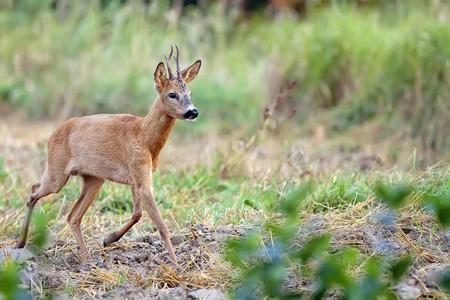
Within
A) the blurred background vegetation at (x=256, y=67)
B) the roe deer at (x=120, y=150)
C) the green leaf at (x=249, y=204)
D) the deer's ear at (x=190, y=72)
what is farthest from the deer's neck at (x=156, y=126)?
the blurred background vegetation at (x=256, y=67)

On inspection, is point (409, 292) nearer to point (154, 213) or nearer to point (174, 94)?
point (154, 213)

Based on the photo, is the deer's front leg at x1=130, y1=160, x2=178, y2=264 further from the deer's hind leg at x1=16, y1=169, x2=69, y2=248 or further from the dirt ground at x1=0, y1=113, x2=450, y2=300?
the deer's hind leg at x1=16, y1=169, x2=69, y2=248

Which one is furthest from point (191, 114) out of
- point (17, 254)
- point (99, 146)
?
point (17, 254)

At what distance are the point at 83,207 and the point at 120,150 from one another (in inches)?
21.0

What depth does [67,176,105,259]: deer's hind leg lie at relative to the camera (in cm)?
476

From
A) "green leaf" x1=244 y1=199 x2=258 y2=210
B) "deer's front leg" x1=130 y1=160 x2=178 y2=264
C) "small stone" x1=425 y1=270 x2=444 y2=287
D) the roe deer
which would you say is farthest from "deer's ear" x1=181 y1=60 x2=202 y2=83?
"small stone" x1=425 y1=270 x2=444 y2=287

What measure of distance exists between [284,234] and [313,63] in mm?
7571

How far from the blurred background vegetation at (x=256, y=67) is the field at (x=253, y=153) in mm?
30

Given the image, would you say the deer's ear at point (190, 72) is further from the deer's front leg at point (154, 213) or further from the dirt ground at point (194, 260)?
the dirt ground at point (194, 260)

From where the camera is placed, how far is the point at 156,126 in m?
4.62

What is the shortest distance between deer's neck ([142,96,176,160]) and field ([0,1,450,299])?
0.69m

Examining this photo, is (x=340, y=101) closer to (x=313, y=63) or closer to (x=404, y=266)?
(x=313, y=63)

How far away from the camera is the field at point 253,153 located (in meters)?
3.64

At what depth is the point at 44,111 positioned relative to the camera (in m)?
10.3
